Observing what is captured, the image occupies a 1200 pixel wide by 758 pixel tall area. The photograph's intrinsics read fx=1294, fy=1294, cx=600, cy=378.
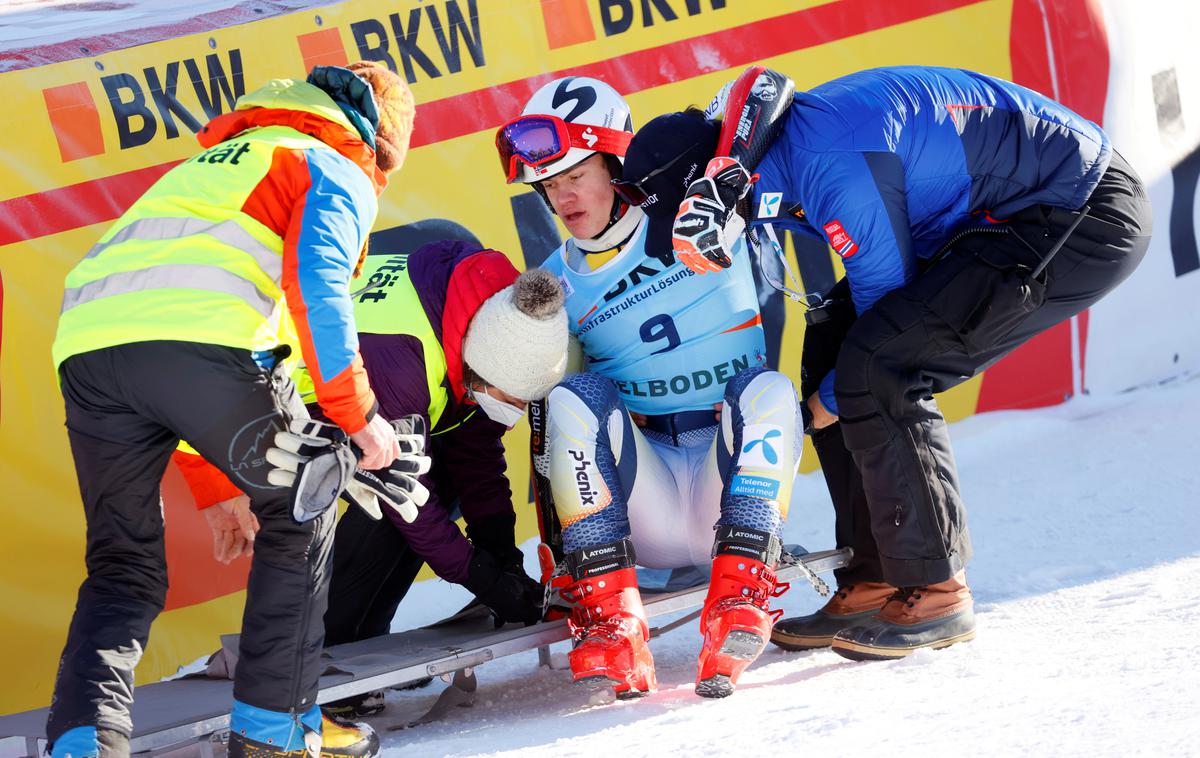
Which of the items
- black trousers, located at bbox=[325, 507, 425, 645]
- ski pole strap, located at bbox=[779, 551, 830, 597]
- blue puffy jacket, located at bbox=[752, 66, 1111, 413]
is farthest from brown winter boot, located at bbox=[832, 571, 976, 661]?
black trousers, located at bbox=[325, 507, 425, 645]

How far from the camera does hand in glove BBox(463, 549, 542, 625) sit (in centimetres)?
324

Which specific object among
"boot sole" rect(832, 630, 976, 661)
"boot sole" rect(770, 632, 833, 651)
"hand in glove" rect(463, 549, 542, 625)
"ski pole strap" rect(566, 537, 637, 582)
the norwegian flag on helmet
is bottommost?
"boot sole" rect(770, 632, 833, 651)

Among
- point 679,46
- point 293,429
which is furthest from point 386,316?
point 679,46

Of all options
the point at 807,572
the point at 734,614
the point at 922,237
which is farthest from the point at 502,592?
the point at 922,237

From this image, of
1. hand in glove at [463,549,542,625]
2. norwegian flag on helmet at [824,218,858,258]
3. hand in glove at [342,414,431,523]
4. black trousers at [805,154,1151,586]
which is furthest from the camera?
hand in glove at [463,549,542,625]

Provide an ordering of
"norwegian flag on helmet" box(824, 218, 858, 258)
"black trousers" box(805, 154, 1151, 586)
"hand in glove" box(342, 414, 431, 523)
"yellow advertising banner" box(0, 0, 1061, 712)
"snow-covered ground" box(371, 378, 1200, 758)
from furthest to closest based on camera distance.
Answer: "yellow advertising banner" box(0, 0, 1061, 712) < "black trousers" box(805, 154, 1151, 586) < "norwegian flag on helmet" box(824, 218, 858, 258) < "hand in glove" box(342, 414, 431, 523) < "snow-covered ground" box(371, 378, 1200, 758)

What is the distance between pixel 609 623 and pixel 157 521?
3.36 feet

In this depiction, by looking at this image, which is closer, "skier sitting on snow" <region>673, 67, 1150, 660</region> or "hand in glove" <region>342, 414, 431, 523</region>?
"hand in glove" <region>342, 414, 431, 523</region>

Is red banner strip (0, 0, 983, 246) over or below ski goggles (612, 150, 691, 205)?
over

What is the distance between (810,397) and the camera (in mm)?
3461

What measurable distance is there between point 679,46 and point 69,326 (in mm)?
2707

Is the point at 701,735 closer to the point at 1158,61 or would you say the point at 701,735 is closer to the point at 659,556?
the point at 659,556

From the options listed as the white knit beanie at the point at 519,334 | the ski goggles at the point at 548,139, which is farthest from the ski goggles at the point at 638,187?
the white knit beanie at the point at 519,334

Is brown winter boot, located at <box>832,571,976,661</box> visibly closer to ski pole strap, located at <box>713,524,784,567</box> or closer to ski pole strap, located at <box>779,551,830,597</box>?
ski pole strap, located at <box>779,551,830,597</box>
